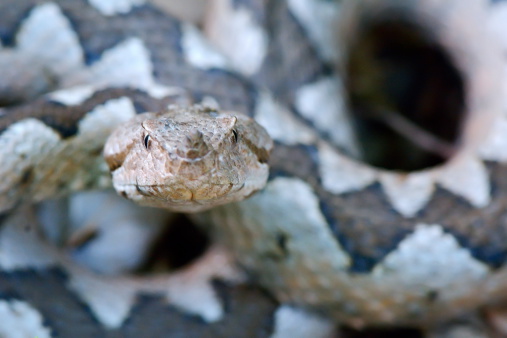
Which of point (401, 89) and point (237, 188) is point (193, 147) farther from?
point (401, 89)

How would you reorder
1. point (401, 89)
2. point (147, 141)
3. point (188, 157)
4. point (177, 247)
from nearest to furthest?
point (188, 157) → point (147, 141) → point (177, 247) → point (401, 89)

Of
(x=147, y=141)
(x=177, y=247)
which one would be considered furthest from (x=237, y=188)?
(x=177, y=247)

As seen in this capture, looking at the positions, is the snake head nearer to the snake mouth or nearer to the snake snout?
the snake snout

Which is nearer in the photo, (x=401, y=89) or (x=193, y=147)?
(x=193, y=147)

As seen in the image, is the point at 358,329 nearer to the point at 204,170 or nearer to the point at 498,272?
the point at 498,272

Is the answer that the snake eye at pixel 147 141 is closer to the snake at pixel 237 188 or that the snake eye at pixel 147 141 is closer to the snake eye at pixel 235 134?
the snake at pixel 237 188

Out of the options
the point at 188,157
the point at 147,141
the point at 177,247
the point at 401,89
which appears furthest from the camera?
the point at 401,89

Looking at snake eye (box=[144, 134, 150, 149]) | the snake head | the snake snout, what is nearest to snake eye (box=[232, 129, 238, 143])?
the snake head
